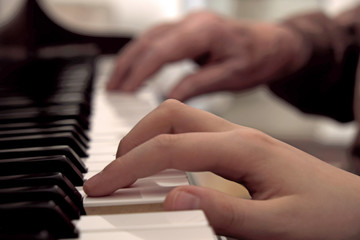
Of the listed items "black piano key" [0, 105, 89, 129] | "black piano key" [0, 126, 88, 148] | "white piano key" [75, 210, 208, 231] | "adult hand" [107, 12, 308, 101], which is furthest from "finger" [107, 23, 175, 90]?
"white piano key" [75, 210, 208, 231]

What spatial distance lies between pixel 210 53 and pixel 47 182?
2.28ft

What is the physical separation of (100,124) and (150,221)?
1.16ft

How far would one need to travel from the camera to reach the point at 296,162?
1.24 ft

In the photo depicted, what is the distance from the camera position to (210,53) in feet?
3.34

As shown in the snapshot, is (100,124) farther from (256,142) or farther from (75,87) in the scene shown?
(256,142)

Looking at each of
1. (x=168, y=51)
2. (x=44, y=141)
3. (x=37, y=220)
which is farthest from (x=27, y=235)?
(x=168, y=51)

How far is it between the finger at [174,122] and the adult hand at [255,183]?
2 centimetres

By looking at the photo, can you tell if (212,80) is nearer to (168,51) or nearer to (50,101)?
(168,51)

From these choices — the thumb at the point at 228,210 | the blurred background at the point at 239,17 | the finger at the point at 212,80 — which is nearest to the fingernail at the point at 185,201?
the thumb at the point at 228,210

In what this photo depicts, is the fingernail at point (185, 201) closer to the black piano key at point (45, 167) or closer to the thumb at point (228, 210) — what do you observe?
the thumb at point (228, 210)

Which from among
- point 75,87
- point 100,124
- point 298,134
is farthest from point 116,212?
point 298,134

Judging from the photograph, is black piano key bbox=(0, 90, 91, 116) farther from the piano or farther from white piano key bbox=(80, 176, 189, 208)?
white piano key bbox=(80, 176, 189, 208)

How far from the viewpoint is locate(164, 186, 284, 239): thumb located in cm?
34

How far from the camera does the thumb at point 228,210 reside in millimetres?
337
